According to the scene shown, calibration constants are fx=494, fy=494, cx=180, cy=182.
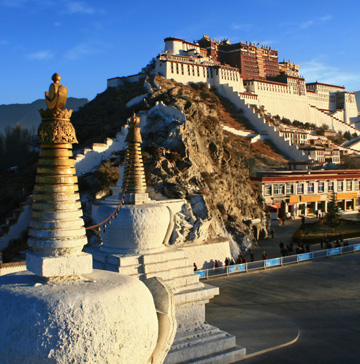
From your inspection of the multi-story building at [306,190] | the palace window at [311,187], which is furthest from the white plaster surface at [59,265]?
the palace window at [311,187]

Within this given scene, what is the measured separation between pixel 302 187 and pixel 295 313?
3291 centimetres

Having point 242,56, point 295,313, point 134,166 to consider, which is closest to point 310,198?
point 295,313

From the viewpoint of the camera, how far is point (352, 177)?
50188mm

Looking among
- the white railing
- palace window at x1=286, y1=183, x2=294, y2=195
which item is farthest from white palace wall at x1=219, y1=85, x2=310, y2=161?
the white railing

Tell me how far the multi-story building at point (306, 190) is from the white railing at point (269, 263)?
17941 millimetres

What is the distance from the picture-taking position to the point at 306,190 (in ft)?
155

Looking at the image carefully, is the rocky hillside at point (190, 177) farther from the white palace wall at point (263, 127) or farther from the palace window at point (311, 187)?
the white palace wall at point (263, 127)

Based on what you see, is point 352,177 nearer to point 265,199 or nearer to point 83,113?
point 265,199

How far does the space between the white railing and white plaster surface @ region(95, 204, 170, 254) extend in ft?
27.6

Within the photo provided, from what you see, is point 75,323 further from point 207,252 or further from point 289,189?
point 289,189

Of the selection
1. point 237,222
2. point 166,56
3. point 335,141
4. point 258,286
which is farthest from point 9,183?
point 335,141

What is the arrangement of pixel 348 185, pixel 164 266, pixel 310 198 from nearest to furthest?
pixel 164 266
pixel 310 198
pixel 348 185

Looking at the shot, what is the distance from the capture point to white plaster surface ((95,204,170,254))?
10.9 meters

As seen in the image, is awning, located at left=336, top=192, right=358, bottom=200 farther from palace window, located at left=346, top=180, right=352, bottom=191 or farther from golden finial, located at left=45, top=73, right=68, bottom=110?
golden finial, located at left=45, top=73, right=68, bottom=110
